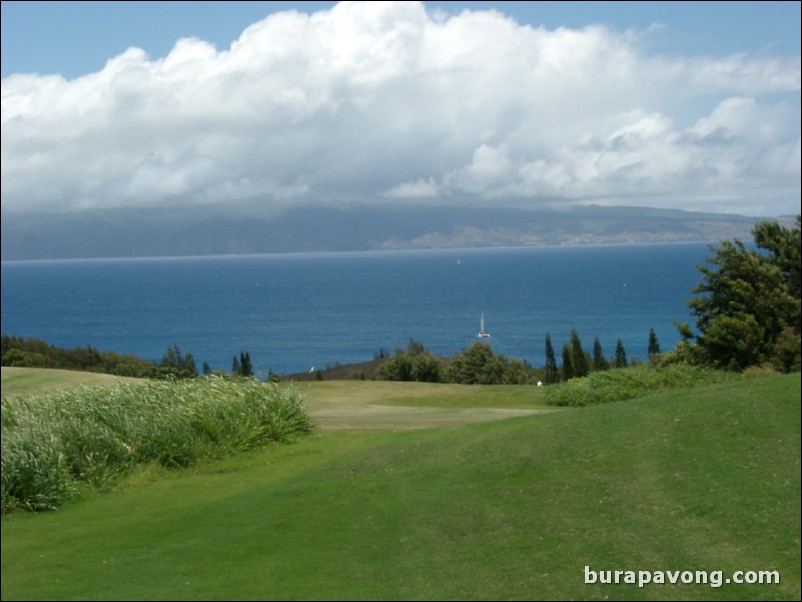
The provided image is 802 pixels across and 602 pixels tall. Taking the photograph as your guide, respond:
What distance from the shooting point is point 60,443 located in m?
13.1

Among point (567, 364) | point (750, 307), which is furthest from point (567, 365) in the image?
point (750, 307)

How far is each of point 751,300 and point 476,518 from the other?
11337 millimetres

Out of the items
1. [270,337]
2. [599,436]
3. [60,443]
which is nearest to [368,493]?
[599,436]

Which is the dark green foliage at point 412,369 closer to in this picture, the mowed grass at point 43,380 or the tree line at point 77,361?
the tree line at point 77,361

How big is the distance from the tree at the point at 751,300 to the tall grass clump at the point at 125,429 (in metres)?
9.32

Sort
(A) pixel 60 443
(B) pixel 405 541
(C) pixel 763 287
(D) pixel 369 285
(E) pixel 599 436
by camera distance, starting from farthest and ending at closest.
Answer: (D) pixel 369 285 → (C) pixel 763 287 → (A) pixel 60 443 → (E) pixel 599 436 → (B) pixel 405 541

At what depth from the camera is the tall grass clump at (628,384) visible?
19.1m

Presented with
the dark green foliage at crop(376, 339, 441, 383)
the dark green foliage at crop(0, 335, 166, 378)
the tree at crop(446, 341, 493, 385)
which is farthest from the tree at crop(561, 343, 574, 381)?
the dark green foliage at crop(0, 335, 166, 378)

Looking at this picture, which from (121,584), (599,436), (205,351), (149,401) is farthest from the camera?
(205,351)

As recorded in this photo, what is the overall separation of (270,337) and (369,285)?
295 feet

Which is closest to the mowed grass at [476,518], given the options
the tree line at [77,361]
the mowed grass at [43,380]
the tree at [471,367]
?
the mowed grass at [43,380]

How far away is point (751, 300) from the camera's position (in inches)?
711

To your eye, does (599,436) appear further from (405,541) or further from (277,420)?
(277,420)

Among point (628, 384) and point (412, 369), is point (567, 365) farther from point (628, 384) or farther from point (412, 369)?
point (628, 384)
